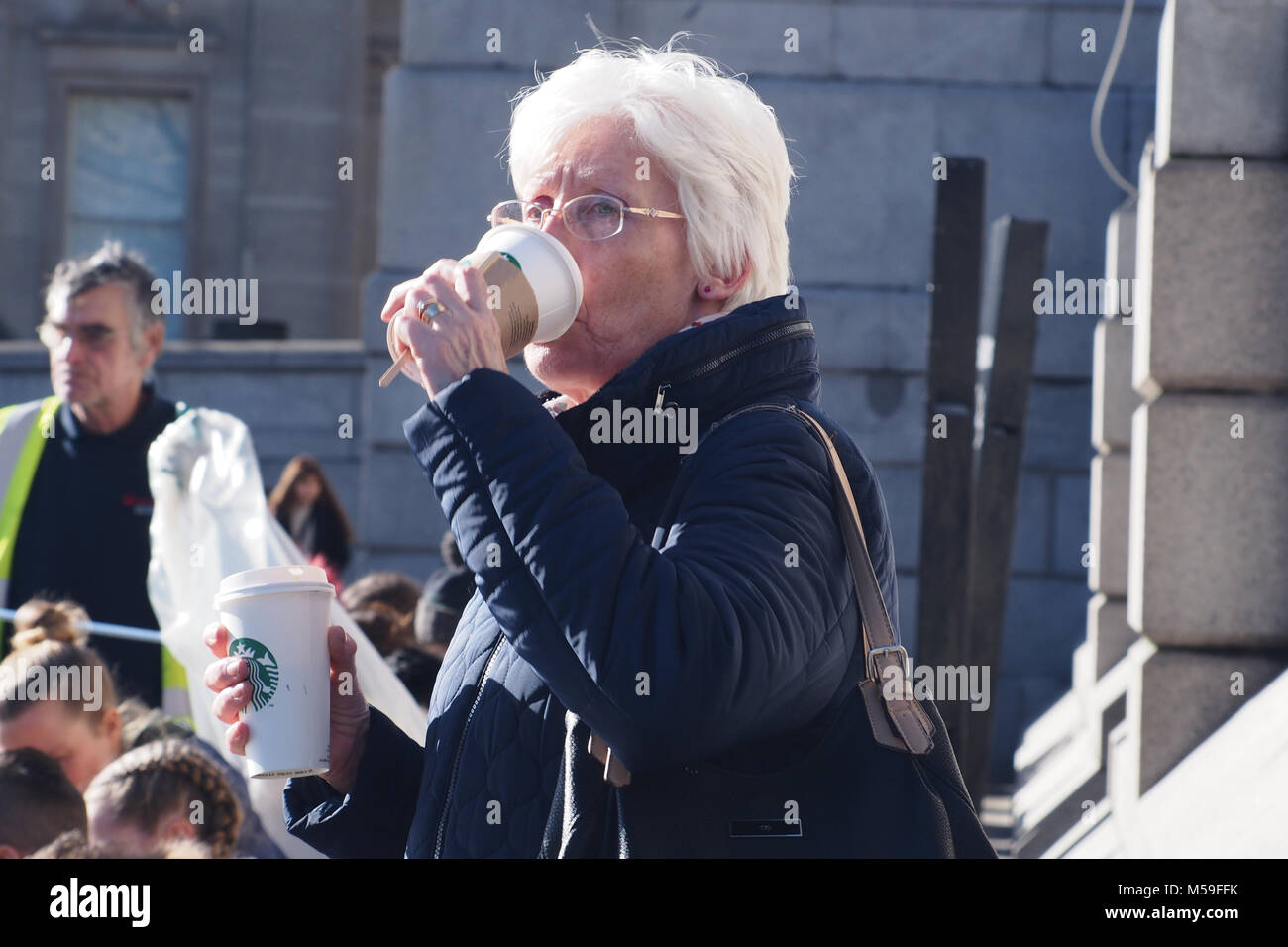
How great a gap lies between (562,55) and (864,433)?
114 inches

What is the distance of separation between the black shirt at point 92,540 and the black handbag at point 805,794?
3184 mm

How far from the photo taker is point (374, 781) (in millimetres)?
2238

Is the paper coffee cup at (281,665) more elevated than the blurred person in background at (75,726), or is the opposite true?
the paper coffee cup at (281,665)

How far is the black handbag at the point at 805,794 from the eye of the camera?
174cm

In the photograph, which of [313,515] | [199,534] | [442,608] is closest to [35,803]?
[199,534]

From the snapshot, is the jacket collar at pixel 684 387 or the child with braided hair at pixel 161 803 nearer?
the jacket collar at pixel 684 387

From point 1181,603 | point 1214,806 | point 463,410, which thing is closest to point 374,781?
point 463,410

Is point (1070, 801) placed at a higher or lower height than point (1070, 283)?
lower

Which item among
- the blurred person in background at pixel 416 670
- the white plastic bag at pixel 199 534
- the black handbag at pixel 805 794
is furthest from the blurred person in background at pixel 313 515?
the black handbag at pixel 805 794

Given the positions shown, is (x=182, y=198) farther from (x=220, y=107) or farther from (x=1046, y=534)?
(x=1046, y=534)

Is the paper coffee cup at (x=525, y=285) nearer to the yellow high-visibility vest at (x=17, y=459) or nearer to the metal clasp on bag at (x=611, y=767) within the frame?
the metal clasp on bag at (x=611, y=767)

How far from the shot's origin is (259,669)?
2.03m

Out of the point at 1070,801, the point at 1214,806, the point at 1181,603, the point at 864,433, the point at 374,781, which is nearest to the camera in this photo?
the point at 374,781

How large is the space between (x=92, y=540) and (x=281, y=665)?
2.99 meters
